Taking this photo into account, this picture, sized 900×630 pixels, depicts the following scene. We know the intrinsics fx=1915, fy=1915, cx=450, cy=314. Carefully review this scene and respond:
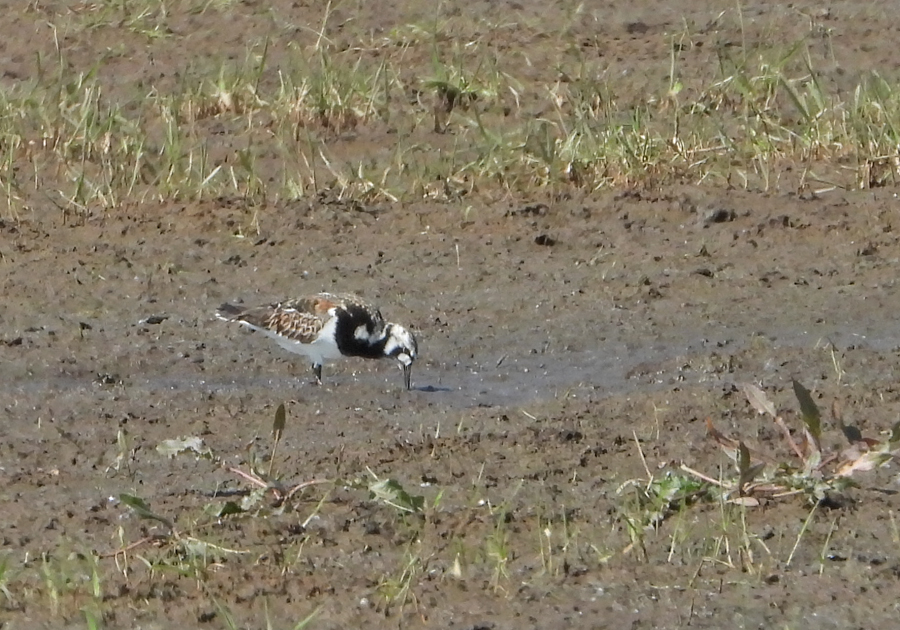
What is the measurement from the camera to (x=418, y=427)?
24.5 ft

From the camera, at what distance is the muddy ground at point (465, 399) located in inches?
201

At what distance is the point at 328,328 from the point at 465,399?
0.72 meters

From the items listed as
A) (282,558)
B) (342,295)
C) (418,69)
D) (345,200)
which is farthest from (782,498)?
(418,69)

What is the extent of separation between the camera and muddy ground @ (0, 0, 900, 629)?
5.11 meters

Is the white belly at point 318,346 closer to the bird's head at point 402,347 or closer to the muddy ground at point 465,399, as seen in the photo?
the muddy ground at point 465,399

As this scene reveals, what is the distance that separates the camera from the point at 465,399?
8.16 m

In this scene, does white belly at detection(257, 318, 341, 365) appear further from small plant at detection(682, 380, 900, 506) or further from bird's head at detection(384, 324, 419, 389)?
small plant at detection(682, 380, 900, 506)

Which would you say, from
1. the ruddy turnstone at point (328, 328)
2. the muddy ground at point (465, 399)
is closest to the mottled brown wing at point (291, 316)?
the ruddy turnstone at point (328, 328)

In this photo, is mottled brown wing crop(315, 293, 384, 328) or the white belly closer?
the white belly

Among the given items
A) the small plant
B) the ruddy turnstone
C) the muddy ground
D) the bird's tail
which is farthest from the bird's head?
the small plant

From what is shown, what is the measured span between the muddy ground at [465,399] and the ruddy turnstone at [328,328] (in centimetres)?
17

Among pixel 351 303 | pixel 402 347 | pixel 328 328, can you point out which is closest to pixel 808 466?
pixel 402 347

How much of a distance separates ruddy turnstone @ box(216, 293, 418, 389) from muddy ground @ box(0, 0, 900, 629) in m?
0.17

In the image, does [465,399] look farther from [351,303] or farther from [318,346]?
[351,303]
